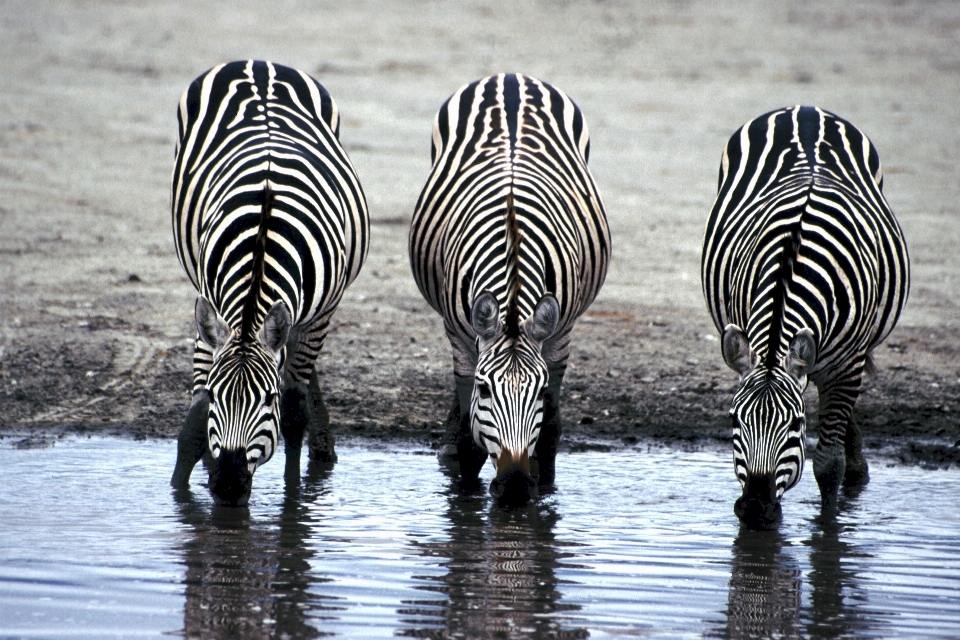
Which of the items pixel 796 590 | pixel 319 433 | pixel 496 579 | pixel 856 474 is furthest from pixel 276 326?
pixel 856 474

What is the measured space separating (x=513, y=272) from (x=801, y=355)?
1.34 metres

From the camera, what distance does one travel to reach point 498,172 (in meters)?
6.88

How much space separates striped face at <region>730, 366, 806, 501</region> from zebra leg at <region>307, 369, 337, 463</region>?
2643 millimetres

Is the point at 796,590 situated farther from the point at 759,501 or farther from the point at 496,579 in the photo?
the point at 496,579

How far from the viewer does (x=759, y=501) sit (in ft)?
18.1

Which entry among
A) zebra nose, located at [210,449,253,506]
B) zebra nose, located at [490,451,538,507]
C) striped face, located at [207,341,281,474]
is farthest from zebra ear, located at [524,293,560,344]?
zebra nose, located at [210,449,253,506]

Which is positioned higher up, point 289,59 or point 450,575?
point 289,59

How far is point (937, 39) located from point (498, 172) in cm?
1586

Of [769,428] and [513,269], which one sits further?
[513,269]

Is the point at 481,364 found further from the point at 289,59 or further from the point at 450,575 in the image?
the point at 289,59

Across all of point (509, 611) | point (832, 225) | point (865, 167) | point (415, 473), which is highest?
point (865, 167)

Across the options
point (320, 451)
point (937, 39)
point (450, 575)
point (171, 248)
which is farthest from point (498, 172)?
point (937, 39)

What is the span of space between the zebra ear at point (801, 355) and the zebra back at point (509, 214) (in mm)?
1173

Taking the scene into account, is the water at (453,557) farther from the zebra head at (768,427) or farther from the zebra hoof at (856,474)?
the zebra head at (768,427)
